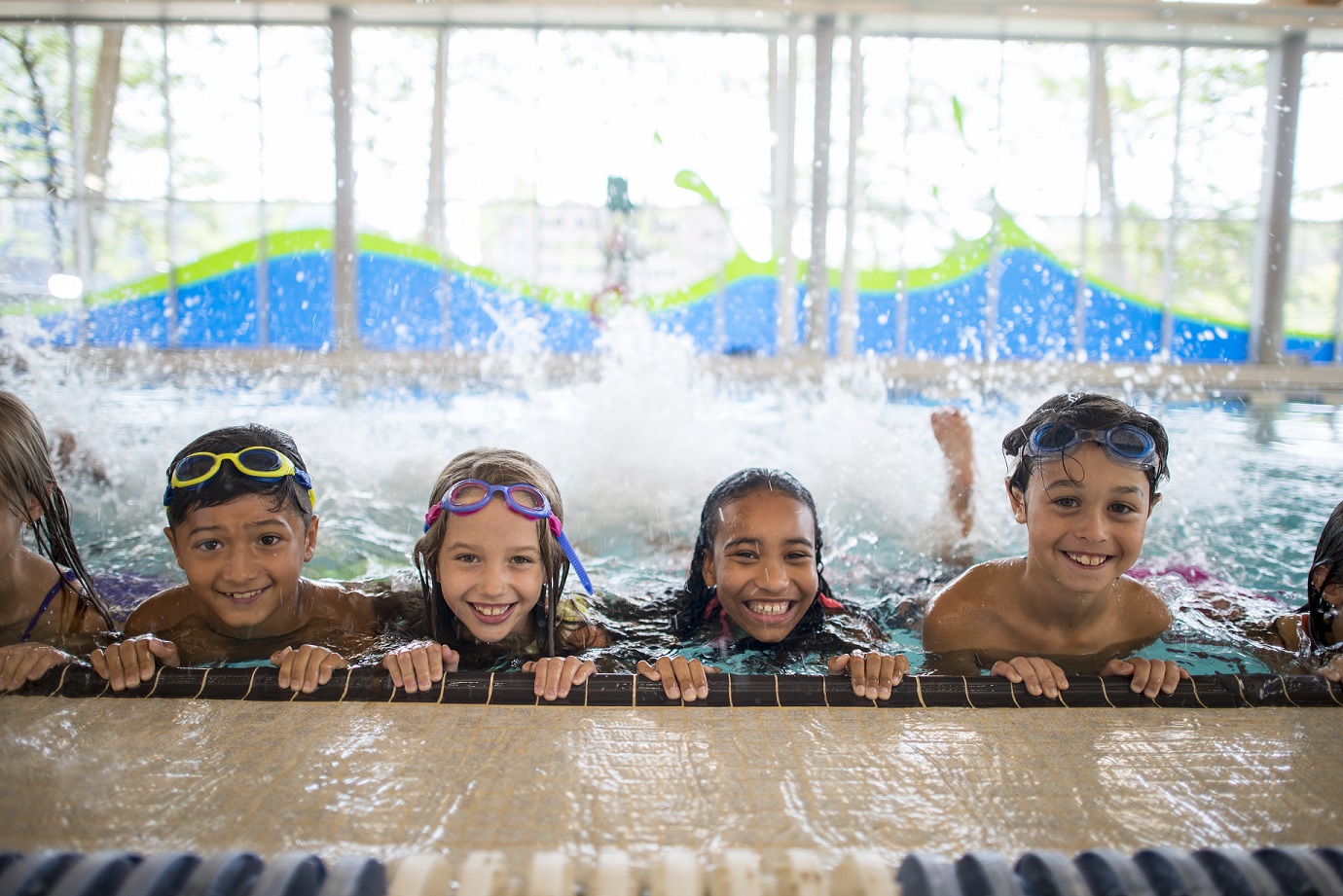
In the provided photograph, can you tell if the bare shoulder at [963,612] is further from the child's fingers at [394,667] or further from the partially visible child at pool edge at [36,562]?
the partially visible child at pool edge at [36,562]

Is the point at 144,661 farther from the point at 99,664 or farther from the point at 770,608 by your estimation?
the point at 770,608

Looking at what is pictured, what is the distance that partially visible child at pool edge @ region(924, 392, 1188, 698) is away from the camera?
2.21 m

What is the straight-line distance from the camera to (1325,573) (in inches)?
94.5

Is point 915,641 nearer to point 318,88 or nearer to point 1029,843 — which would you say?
point 1029,843

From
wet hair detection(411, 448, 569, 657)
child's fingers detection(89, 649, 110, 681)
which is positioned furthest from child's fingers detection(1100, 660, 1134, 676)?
child's fingers detection(89, 649, 110, 681)

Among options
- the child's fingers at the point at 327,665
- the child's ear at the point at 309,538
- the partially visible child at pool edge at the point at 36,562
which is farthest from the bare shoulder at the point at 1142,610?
the partially visible child at pool edge at the point at 36,562

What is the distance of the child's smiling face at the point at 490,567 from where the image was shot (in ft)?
7.07

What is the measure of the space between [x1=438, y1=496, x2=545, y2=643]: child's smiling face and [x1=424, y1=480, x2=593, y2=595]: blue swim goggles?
2 cm

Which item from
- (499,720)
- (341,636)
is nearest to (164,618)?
(341,636)

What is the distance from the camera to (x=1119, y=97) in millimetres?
10781

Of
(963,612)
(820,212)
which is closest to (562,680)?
(963,612)

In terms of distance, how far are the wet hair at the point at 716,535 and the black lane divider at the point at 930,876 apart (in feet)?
4.22

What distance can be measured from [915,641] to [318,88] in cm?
1016

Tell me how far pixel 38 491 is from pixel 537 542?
53.2 inches
